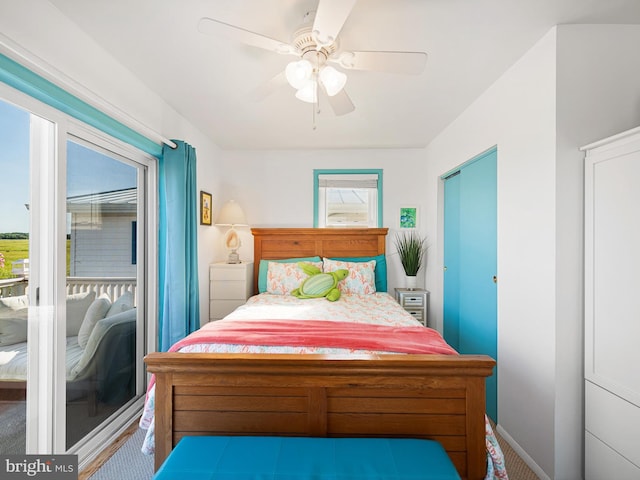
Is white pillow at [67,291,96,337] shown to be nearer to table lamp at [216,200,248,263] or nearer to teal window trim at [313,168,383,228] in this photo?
table lamp at [216,200,248,263]

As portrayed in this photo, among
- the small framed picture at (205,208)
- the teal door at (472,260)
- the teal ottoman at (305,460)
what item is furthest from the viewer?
the small framed picture at (205,208)

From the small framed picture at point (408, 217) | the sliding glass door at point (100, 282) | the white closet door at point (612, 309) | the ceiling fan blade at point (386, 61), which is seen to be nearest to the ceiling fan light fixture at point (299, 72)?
the ceiling fan blade at point (386, 61)

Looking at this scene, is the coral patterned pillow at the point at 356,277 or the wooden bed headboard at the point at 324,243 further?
the wooden bed headboard at the point at 324,243

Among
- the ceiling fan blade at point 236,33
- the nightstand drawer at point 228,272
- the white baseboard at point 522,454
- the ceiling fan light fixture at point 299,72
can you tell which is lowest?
the white baseboard at point 522,454

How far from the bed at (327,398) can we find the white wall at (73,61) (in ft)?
4.89

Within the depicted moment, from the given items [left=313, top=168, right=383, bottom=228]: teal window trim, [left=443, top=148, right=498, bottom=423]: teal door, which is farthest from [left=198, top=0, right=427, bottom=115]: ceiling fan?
[left=313, top=168, right=383, bottom=228]: teal window trim

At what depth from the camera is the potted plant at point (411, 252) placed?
12.7 ft

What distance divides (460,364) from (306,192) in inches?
117

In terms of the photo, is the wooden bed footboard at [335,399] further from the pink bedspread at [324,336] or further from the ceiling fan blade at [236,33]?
the ceiling fan blade at [236,33]

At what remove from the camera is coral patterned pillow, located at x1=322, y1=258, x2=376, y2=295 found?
3.54 meters

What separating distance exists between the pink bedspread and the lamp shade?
1761 mm

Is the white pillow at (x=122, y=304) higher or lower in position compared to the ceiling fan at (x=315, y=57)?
Result: lower

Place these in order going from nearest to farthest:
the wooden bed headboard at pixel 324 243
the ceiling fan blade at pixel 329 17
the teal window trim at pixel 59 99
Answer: the ceiling fan blade at pixel 329 17 → the teal window trim at pixel 59 99 → the wooden bed headboard at pixel 324 243

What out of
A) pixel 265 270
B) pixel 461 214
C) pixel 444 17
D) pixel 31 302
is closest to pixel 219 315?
pixel 265 270
